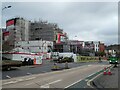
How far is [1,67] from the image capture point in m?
40.6

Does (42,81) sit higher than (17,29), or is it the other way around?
(17,29)

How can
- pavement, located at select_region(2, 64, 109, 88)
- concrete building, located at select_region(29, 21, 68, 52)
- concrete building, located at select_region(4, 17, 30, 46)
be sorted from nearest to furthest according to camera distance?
1. pavement, located at select_region(2, 64, 109, 88)
2. concrete building, located at select_region(4, 17, 30, 46)
3. concrete building, located at select_region(29, 21, 68, 52)

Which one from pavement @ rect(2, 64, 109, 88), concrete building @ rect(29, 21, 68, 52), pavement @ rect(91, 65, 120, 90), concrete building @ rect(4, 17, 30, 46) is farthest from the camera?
concrete building @ rect(29, 21, 68, 52)

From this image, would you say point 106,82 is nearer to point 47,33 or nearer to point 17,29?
point 17,29

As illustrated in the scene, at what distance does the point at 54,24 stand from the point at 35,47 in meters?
53.8

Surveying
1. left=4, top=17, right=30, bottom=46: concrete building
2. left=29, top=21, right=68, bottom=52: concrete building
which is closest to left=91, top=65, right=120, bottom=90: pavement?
left=4, top=17, right=30, bottom=46: concrete building

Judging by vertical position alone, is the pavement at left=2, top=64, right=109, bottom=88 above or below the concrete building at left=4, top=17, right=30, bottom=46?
below

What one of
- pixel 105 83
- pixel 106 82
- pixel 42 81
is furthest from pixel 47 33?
pixel 105 83

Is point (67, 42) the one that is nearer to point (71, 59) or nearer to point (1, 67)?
point (71, 59)

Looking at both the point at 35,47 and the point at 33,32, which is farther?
the point at 33,32

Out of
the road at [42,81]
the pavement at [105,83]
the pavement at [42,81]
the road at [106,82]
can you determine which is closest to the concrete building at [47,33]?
the road at [42,81]

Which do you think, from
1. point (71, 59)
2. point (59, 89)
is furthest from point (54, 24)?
point (59, 89)

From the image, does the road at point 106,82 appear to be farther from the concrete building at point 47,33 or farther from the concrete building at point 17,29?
the concrete building at point 47,33

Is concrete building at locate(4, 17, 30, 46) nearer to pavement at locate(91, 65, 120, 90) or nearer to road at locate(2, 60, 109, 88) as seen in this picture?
road at locate(2, 60, 109, 88)
